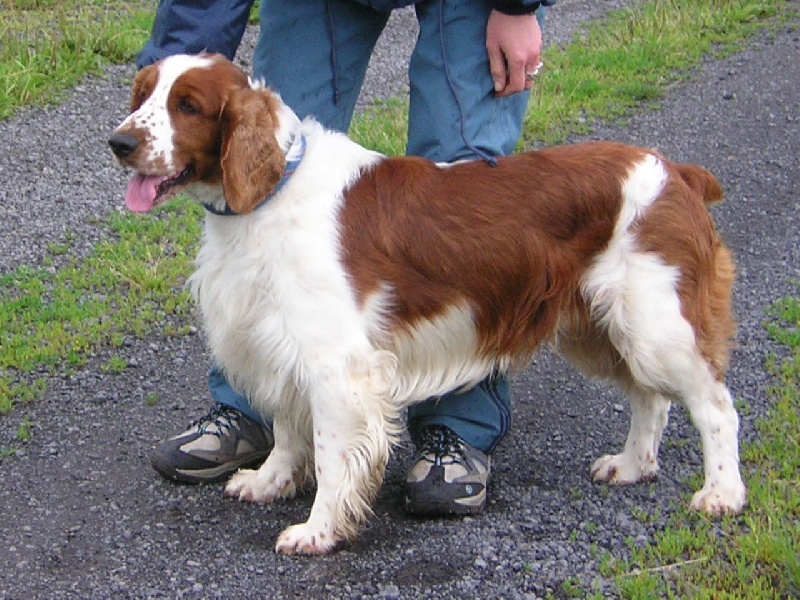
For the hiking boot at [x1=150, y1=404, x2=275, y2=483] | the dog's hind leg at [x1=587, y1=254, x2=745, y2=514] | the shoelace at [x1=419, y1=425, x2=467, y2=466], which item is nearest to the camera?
the dog's hind leg at [x1=587, y1=254, x2=745, y2=514]

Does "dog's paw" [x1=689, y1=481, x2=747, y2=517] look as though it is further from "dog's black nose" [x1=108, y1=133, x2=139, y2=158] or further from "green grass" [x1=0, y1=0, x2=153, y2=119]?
"green grass" [x1=0, y1=0, x2=153, y2=119]

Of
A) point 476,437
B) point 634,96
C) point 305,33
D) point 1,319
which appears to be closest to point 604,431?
point 476,437

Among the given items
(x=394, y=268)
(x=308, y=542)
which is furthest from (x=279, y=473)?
(x=394, y=268)

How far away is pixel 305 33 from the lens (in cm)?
383

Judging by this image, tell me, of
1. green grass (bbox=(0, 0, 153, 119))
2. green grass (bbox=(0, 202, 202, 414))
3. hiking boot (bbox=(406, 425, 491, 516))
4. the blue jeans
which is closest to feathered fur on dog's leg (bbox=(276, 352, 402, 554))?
hiking boot (bbox=(406, 425, 491, 516))

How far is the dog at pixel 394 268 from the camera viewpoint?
3336 millimetres

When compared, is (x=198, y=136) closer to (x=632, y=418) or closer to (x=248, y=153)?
(x=248, y=153)

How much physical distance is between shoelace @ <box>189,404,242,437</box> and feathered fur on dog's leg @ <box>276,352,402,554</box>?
0.60 meters

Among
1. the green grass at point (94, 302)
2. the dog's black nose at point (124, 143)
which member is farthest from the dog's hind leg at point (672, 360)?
the green grass at point (94, 302)

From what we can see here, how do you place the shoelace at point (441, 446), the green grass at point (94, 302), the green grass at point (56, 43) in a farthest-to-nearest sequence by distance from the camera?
1. the green grass at point (56, 43)
2. the green grass at point (94, 302)
3. the shoelace at point (441, 446)

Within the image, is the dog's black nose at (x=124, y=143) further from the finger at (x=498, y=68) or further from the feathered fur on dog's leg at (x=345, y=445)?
the finger at (x=498, y=68)

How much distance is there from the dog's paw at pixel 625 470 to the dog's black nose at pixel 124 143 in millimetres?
1745

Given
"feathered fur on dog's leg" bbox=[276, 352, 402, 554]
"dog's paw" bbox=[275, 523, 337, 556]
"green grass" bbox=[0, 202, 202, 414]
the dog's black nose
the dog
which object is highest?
the dog's black nose

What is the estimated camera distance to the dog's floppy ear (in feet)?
10.7
